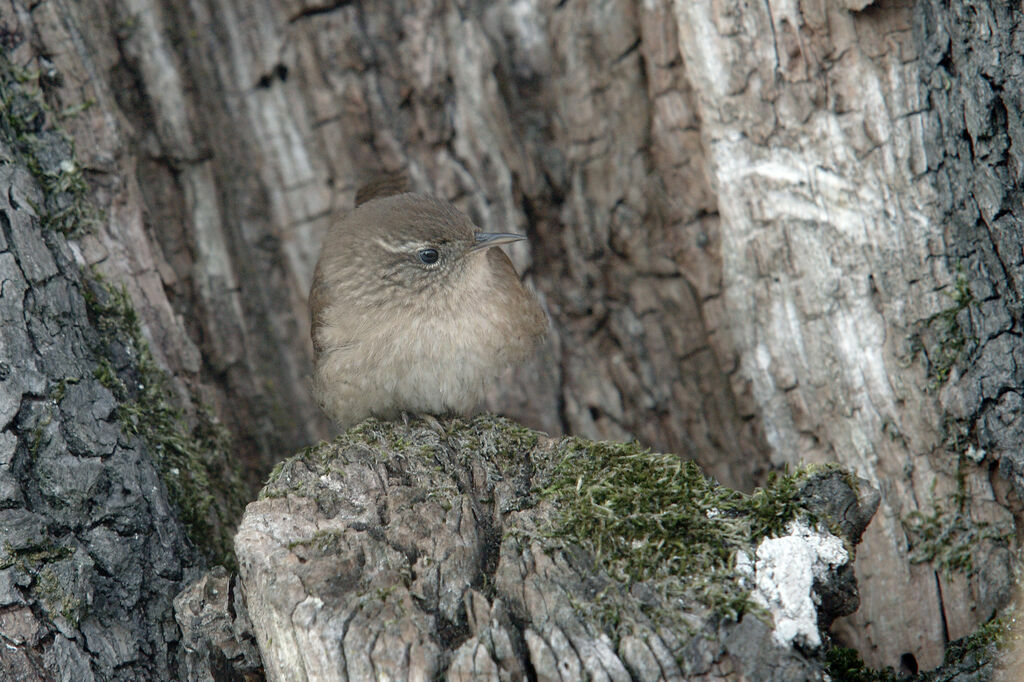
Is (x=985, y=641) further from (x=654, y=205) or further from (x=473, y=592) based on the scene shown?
(x=654, y=205)

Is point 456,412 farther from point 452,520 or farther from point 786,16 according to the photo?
point 786,16

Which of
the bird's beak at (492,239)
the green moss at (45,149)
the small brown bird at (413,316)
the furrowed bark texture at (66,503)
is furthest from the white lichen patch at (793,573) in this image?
the green moss at (45,149)

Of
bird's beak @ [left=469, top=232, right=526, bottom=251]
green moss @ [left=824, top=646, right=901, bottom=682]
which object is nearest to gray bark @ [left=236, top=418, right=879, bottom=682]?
green moss @ [left=824, top=646, right=901, bottom=682]

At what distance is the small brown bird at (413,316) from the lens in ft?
12.5

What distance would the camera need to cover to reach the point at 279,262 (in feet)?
16.1

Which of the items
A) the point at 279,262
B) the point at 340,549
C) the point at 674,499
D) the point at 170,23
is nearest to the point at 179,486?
the point at 340,549

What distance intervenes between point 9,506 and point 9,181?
4.35ft

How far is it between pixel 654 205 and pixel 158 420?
2.69 meters

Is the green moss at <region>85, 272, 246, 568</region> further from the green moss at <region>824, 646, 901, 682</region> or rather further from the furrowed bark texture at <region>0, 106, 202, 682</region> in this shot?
the green moss at <region>824, 646, 901, 682</region>

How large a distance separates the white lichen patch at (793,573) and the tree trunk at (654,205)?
39.5 inches

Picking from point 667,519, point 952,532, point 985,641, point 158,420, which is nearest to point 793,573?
point 667,519

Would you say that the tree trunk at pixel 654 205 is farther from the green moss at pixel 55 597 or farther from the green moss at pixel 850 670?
the green moss at pixel 55 597

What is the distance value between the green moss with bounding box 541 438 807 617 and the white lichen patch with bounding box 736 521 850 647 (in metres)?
0.05

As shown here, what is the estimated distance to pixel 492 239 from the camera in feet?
12.8
